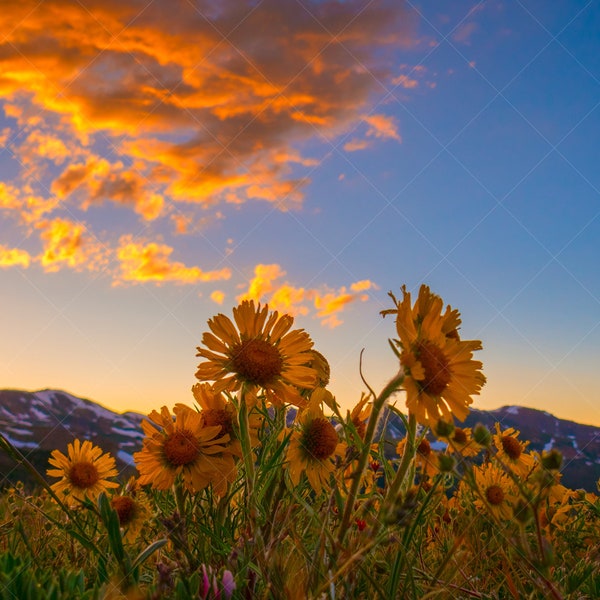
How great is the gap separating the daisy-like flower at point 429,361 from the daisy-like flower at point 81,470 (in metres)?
3.09

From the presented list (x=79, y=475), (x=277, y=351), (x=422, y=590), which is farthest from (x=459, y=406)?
(x=79, y=475)

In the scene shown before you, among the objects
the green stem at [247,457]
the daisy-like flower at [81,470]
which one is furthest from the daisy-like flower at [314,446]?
the daisy-like flower at [81,470]

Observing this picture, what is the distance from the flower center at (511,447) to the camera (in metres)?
5.11

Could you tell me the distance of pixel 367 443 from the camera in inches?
66.6

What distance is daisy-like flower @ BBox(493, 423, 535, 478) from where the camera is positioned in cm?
495

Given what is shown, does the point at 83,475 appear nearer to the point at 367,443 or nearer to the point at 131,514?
the point at 131,514

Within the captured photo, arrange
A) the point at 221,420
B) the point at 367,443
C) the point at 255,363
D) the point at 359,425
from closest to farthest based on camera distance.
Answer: the point at 367,443 < the point at 255,363 < the point at 221,420 < the point at 359,425

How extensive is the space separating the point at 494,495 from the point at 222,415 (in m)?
2.02

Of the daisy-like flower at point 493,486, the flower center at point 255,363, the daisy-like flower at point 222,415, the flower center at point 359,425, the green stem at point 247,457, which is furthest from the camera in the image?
the daisy-like flower at point 493,486

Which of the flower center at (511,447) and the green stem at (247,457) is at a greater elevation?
the flower center at (511,447)

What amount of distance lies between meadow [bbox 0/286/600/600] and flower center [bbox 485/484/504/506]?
0.05 feet

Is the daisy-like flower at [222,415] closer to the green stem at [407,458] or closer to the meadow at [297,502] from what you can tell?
the meadow at [297,502]

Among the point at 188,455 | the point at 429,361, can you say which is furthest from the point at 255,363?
the point at 429,361

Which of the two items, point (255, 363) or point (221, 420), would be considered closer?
point (255, 363)
